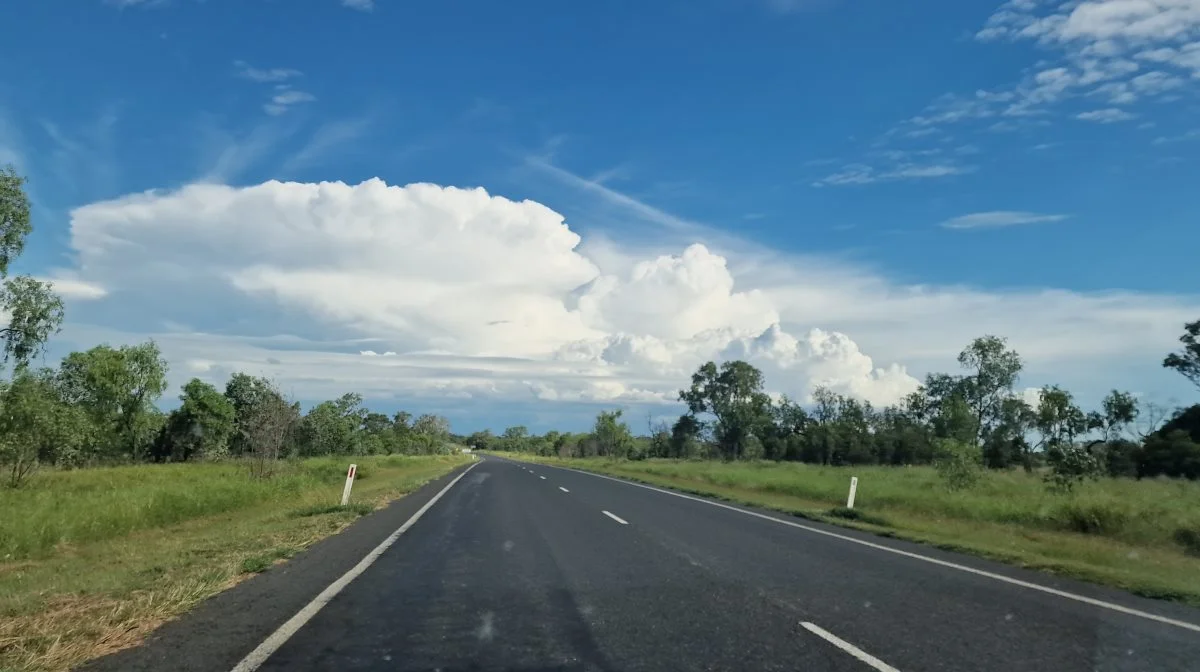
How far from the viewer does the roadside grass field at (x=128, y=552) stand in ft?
21.7

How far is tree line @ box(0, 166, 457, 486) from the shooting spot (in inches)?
1120

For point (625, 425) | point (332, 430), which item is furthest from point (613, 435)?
point (332, 430)

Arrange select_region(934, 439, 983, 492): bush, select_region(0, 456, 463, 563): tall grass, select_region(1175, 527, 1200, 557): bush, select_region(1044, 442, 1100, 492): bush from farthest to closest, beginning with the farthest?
select_region(934, 439, 983, 492): bush
select_region(1044, 442, 1100, 492): bush
select_region(0, 456, 463, 563): tall grass
select_region(1175, 527, 1200, 557): bush

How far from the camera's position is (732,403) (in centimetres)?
10044

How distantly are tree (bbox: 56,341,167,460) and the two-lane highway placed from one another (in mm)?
58823

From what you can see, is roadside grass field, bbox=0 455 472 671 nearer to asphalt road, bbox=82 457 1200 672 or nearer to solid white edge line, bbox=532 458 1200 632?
asphalt road, bbox=82 457 1200 672

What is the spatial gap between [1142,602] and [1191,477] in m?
44.5

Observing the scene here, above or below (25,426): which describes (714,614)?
above

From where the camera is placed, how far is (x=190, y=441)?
73.1m

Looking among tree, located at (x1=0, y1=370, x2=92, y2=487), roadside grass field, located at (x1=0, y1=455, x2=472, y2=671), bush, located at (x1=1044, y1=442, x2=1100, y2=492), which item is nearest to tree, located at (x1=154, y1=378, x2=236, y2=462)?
tree, located at (x1=0, y1=370, x2=92, y2=487)

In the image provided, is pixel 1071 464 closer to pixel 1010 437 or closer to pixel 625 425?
pixel 1010 437

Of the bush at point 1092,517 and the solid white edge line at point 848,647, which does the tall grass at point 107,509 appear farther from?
the bush at point 1092,517

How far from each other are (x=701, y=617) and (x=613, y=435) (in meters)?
100

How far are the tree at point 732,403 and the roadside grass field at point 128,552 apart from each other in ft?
249
